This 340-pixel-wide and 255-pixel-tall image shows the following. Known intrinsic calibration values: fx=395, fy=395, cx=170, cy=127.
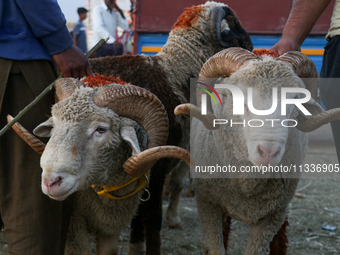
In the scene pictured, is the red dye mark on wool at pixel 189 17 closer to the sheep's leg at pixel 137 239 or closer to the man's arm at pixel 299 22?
the man's arm at pixel 299 22

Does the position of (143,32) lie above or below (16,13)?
below

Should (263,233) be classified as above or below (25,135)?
below

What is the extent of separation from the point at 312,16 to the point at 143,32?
4403 millimetres

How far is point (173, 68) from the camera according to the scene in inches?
149

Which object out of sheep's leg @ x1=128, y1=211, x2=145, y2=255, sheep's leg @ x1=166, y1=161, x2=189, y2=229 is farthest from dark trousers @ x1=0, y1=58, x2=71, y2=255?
sheep's leg @ x1=166, y1=161, x2=189, y2=229

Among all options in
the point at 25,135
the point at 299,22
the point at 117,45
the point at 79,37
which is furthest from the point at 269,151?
the point at 79,37

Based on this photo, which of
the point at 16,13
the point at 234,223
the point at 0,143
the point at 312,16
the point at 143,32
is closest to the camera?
the point at 16,13

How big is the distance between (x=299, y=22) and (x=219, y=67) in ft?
2.30

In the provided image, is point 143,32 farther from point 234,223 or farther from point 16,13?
point 16,13

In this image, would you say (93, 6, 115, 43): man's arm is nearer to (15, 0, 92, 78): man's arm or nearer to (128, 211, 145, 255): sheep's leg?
(128, 211, 145, 255): sheep's leg

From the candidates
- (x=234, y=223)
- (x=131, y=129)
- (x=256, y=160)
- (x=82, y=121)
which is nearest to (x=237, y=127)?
(x=256, y=160)

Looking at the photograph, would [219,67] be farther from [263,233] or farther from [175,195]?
[175,195]

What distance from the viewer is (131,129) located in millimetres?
2531

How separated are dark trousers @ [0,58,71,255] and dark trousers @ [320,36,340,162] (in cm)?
185
